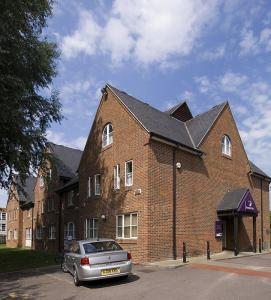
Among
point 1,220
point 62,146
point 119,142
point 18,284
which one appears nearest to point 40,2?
point 119,142

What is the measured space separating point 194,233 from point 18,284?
1003 cm

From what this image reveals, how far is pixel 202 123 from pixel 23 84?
1109cm

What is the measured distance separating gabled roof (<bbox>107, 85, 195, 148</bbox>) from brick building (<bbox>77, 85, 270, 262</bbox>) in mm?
69

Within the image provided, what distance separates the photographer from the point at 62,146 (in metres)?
39.8

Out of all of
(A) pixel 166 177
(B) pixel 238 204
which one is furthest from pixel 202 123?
(A) pixel 166 177

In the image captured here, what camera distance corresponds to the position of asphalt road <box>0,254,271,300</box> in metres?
11.5

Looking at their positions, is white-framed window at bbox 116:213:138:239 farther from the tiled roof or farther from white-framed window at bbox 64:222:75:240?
white-framed window at bbox 64:222:75:240

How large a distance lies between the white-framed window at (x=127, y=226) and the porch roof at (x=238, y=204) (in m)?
5.51

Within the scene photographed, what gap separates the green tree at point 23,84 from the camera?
1786cm

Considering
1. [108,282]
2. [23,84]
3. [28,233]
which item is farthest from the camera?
[28,233]

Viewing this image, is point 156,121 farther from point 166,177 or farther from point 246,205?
point 246,205

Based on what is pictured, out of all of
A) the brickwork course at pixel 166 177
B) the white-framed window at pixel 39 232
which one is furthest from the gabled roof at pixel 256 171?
the white-framed window at pixel 39 232

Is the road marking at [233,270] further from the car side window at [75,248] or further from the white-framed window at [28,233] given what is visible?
the white-framed window at [28,233]

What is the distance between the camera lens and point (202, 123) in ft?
83.8
